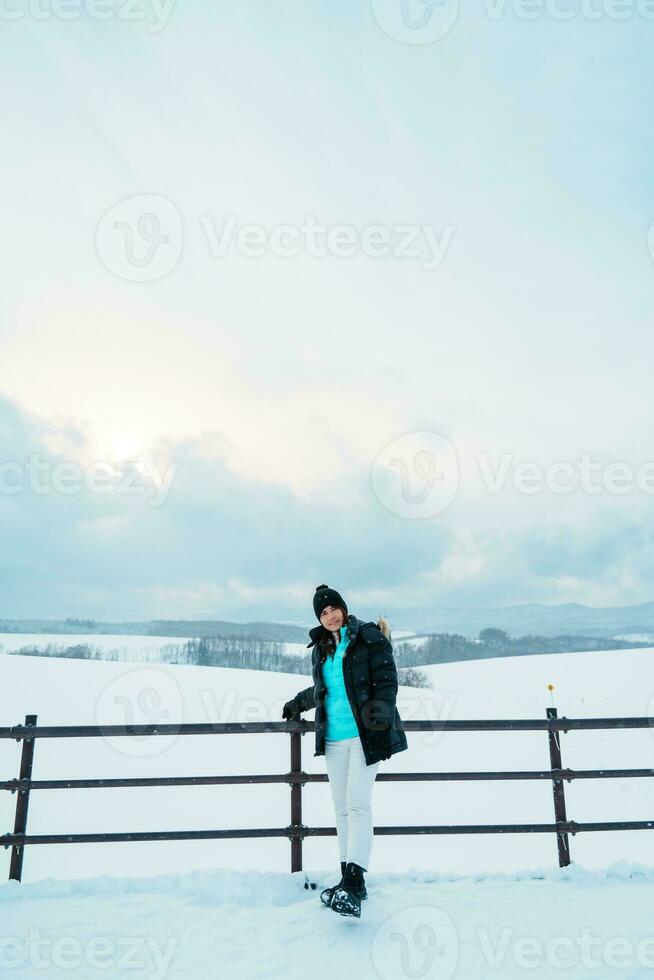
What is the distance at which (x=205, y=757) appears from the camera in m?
21.3

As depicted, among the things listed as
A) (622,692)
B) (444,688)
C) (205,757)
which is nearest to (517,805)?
(205,757)

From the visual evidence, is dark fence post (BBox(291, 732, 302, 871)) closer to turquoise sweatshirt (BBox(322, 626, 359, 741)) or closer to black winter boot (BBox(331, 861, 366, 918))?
turquoise sweatshirt (BBox(322, 626, 359, 741))

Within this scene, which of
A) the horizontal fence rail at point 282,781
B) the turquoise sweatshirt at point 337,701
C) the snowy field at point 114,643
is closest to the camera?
the turquoise sweatshirt at point 337,701

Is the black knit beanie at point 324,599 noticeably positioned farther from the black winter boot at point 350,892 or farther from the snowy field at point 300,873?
the snowy field at point 300,873

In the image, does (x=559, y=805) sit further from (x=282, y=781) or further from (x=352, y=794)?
(x=282, y=781)

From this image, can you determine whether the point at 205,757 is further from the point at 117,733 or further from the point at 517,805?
the point at 117,733

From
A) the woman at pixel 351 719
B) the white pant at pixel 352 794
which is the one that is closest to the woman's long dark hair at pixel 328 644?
the woman at pixel 351 719

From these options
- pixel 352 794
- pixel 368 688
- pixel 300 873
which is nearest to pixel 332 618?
pixel 368 688

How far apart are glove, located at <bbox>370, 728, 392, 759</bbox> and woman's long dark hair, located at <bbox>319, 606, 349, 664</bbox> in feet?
2.16

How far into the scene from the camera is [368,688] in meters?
4.38

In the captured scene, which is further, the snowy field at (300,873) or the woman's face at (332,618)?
the woman's face at (332,618)

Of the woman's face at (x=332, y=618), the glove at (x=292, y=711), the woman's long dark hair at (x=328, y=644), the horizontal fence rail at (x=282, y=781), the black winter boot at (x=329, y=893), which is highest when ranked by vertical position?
the woman's face at (x=332, y=618)

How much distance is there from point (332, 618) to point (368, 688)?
1.87 ft

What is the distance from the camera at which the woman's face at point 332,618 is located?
4.62 metres
